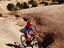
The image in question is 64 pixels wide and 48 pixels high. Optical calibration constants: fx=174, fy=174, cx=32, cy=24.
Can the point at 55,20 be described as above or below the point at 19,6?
above

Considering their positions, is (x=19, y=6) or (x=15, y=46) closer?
(x=15, y=46)

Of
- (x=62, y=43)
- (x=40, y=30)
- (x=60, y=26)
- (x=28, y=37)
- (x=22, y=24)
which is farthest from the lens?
(x=22, y=24)

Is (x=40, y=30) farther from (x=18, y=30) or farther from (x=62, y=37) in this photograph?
(x=62, y=37)

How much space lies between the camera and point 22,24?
2783 centimetres

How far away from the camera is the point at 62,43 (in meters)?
19.7

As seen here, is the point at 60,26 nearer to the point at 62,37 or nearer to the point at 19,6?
the point at 62,37

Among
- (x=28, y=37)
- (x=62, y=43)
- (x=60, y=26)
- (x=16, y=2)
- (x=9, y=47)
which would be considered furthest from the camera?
(x=16, y=2)

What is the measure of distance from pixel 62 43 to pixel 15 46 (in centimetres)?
552

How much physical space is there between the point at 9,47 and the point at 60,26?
333 inches

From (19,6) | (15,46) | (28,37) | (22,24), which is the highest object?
(28,37)

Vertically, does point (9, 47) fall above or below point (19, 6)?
above

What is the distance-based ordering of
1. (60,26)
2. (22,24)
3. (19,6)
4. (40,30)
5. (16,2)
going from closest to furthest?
(60,26) < (40,30) < (22,24) < (19,6) < (16,2)

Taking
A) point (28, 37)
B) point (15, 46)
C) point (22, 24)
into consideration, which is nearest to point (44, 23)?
point (22, 24)

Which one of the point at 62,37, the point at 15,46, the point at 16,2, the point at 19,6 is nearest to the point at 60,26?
the point at 62,37
